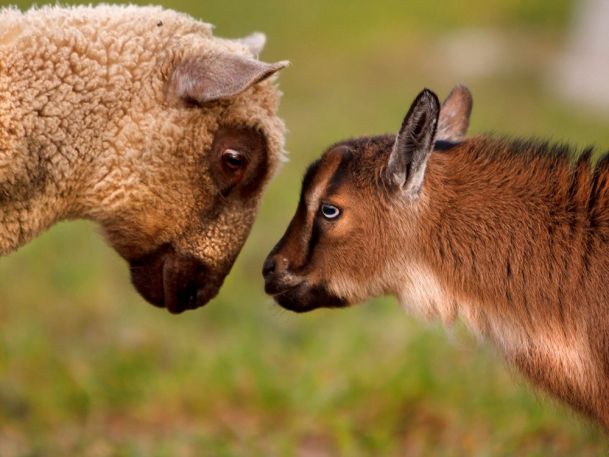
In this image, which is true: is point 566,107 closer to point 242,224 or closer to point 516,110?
point 516,110

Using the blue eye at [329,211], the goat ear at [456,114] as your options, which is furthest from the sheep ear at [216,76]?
the goat ear at [456,114]

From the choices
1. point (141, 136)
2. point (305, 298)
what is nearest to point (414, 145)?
point (305, 298)

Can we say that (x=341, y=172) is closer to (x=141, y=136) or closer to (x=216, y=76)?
(x=216, y=76)

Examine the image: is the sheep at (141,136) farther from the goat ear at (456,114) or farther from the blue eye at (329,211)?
the goat ear at (456,114)

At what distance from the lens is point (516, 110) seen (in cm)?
1797

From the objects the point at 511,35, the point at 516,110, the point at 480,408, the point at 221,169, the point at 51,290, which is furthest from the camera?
the point at 511,35

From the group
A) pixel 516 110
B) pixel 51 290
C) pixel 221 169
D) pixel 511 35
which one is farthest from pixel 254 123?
pixel 511 35

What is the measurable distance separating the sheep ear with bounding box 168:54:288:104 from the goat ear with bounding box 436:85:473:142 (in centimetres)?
88

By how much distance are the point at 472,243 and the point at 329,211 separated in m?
0.64

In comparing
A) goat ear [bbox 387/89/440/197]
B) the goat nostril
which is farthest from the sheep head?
goat ear [bbox 387/89/440/197]

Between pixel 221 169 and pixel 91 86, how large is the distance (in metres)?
0.73

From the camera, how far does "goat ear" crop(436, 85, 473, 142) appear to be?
5.66 m

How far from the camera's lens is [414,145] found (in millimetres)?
5047

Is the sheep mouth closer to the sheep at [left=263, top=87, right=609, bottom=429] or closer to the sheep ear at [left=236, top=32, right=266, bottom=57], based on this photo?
the sheep at [left=263, top=87, right=609, bottom=429]
